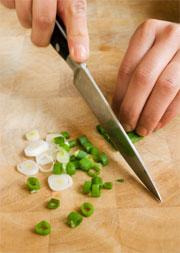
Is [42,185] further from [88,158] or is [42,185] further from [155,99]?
[155,99]

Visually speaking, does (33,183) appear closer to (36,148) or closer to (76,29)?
(36,148)

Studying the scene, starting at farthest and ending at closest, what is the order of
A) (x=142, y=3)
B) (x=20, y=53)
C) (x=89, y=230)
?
(x=142, y=3) < (x=20, y=53) < (x=89, y=230)

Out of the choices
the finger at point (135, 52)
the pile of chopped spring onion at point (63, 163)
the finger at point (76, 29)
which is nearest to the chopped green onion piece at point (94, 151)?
the pile of chopped spring onion at point (63, 163)

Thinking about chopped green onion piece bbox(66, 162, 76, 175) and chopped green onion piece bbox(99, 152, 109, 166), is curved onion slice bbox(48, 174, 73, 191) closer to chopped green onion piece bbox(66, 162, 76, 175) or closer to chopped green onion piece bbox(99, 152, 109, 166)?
chopped green onion piece bbox(66, 162, 76, 175)

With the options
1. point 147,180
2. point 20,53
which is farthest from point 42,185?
point 20,53

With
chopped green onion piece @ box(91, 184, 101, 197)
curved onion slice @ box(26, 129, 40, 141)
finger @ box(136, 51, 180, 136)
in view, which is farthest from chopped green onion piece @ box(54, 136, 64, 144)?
finger @ box(136, 51, 180, 136)
